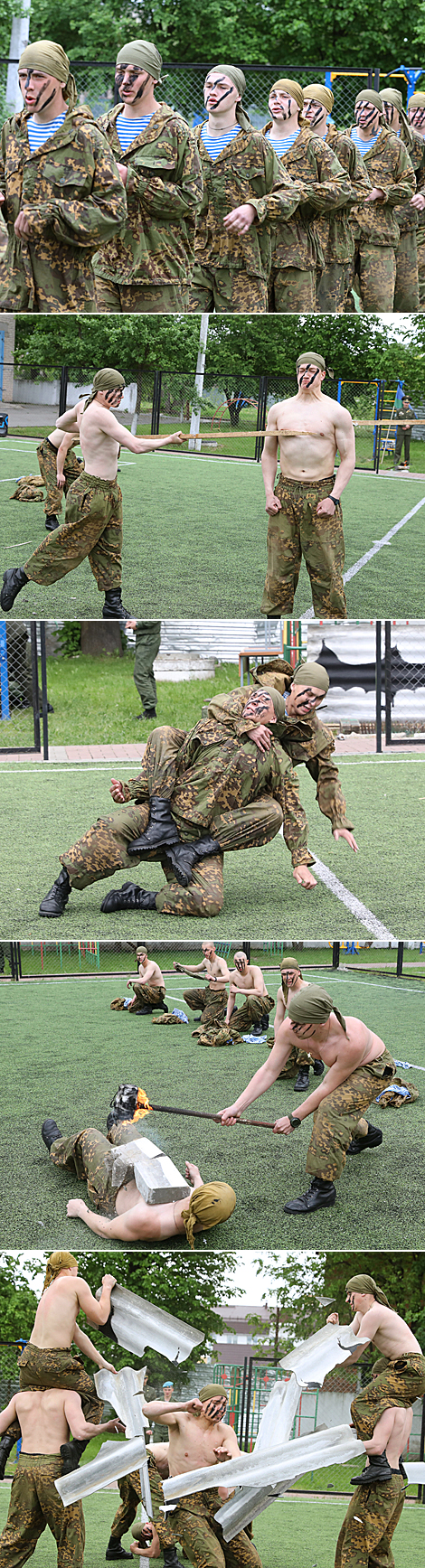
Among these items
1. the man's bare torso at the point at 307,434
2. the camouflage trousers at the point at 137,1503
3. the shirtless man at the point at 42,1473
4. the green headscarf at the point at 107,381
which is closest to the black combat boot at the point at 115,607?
the green headscarf at the point at 107,381

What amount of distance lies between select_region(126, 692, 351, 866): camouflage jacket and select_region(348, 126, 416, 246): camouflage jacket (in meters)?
4.66

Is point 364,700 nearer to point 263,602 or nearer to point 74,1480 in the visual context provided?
point 263,602

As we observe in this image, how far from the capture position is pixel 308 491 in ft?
25.9

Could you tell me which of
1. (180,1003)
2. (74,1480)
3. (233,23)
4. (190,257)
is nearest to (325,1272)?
(180,1003)

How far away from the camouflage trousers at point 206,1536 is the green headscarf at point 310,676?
13.4ft

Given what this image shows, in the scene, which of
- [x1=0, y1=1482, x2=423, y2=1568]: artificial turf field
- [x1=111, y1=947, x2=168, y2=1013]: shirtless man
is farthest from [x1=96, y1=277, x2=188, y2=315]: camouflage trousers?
[x1=0, y1=1482, x2=423, y2=1568]: artificial turf field

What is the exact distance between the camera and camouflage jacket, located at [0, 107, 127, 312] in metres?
7.88

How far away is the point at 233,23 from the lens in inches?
881

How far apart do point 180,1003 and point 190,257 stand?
5.63 meters

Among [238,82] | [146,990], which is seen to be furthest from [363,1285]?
[238,82]

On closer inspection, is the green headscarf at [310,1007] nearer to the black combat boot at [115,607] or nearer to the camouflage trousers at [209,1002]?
the black combat boot at [115,607]

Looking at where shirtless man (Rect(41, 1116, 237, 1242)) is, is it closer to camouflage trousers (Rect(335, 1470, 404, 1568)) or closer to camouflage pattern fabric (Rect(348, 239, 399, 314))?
camouflage trousers (Rect(335, 1470, 404, 1568))

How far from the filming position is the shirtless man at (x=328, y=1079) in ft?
24.2

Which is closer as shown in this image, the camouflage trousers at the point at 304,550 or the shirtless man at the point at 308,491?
the shirtless man at the point at 308,491
